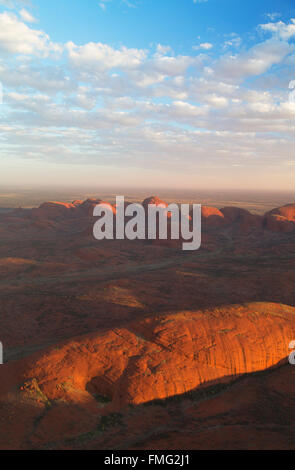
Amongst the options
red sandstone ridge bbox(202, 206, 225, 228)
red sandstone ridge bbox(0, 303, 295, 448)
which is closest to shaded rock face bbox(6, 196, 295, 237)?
red sandstone ridge bbox(202, 206, 225, 228)

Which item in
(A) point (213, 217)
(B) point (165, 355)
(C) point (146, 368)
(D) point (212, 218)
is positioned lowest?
(C) point (146, 368)

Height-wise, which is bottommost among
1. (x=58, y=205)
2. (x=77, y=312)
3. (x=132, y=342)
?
(x=77, y=312)

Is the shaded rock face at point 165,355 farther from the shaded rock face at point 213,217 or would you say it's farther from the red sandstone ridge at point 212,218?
the red sandstone ridge at point 212,218

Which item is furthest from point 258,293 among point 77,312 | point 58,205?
point 58,205

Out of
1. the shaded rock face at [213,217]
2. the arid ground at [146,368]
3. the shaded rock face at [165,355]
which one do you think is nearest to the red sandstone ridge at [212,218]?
the shaded rock face at [213,217]

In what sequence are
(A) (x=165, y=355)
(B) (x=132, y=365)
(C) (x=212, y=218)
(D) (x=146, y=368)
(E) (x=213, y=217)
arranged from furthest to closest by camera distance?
(E) (x=213, y=217), (C) (x=212, y=218), (A) (x=165, y=355), (B) (x=132, y=365), (D) (x=146, y=368)

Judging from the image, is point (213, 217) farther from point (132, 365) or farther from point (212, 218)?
point (132, 365)

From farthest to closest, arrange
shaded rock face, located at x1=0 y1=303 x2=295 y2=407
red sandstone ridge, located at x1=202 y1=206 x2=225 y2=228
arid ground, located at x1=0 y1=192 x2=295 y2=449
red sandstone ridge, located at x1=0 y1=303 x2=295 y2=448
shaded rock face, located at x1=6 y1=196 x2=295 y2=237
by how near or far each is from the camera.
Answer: red sandstone ridge, located at x1=202 y1=206 x2=225 y2=228, shaded rock face, located at x1=6 y1=196 x2=295 y2=237, shaded rock face, located at x1=0 y1=303 x2=295 y2=407, red sandstone ridge, located at x1=0 y1=303 x2=295 y2=448, arid ground, located at x1=0 y1=192 x2=295 y2=449

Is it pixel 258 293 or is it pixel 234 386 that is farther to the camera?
pixel 258 293

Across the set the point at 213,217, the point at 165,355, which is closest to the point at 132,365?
the point at 165,355

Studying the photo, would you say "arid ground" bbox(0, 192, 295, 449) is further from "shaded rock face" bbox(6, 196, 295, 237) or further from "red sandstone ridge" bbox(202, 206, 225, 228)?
"red sandstone ridge" bbox(202, 206, 225, 228)
